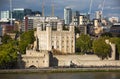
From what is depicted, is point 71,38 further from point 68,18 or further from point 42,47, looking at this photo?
point 68,18

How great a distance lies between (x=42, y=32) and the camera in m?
43.0

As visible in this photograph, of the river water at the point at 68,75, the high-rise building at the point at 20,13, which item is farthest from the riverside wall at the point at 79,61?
the high-rise building at the point at 20,13

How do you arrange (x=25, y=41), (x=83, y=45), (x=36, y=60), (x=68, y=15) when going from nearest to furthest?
(x=36, y=60) → (x=83, y=45) → (x=25, y=41) → (x=68, y=15)

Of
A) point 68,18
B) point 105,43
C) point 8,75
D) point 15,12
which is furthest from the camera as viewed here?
point 15,12

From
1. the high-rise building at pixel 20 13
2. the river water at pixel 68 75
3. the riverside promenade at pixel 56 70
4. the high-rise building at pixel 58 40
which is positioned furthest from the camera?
the high-rise building at pixel 20 13

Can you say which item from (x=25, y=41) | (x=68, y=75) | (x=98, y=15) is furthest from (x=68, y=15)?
(x=68, y=75)

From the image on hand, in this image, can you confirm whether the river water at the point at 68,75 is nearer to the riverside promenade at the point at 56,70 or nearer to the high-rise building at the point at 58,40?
the riverside promenade at the point at 56,70

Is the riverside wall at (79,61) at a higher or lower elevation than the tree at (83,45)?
lower

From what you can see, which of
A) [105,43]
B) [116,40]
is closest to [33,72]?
[105,43]

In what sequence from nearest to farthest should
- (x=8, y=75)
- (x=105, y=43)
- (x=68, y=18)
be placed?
1. (x=8, y=75)
2. (x=105, y=43)
3. (x=68, y=18)

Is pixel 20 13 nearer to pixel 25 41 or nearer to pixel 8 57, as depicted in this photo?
pixel 25 41

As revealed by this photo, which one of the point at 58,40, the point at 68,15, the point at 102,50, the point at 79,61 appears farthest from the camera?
the point at 68,15

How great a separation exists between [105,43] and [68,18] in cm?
7477

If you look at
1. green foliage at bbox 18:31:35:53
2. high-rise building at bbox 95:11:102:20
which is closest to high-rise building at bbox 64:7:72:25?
high-rise building at bbox 95:11:102:20
